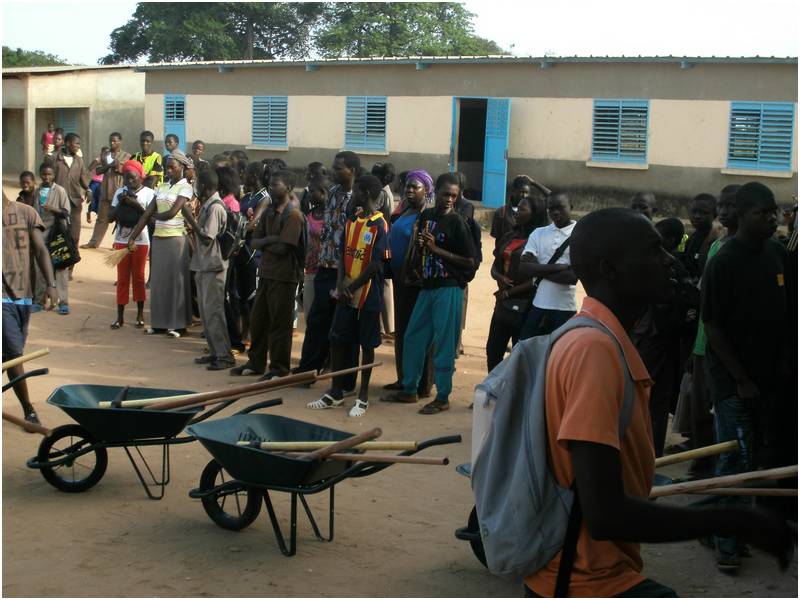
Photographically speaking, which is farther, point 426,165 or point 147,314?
point 426,165

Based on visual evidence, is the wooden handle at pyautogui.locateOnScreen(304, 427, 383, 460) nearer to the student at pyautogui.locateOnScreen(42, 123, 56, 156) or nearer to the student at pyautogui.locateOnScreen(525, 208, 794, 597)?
the student at pyautogui.locateOnScreen(525, 208, 794, 597)

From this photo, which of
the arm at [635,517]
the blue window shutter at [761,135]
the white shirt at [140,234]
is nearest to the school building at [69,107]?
the blue window shutter at [761,135]

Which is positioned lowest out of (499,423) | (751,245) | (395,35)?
(499,423)

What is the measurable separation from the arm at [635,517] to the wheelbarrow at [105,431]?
10.2 feet

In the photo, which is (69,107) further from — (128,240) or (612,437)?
(612,437)

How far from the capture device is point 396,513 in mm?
5820

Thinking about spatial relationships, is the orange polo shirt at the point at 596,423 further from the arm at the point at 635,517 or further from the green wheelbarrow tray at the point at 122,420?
the green wheelbarrow tray at the point at 122,420

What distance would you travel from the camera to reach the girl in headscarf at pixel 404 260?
27.2ft

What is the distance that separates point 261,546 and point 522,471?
9.78ft

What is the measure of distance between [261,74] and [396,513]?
71.8 feet

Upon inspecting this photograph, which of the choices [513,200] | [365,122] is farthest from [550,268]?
[365,122]

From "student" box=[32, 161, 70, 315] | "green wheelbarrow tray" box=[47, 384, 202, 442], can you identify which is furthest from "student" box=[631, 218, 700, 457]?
"student" box=[32, 161, 70, 315]

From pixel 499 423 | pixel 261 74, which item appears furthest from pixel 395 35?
pixel 499 423

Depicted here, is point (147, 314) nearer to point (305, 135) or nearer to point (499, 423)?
point (499, 423)
